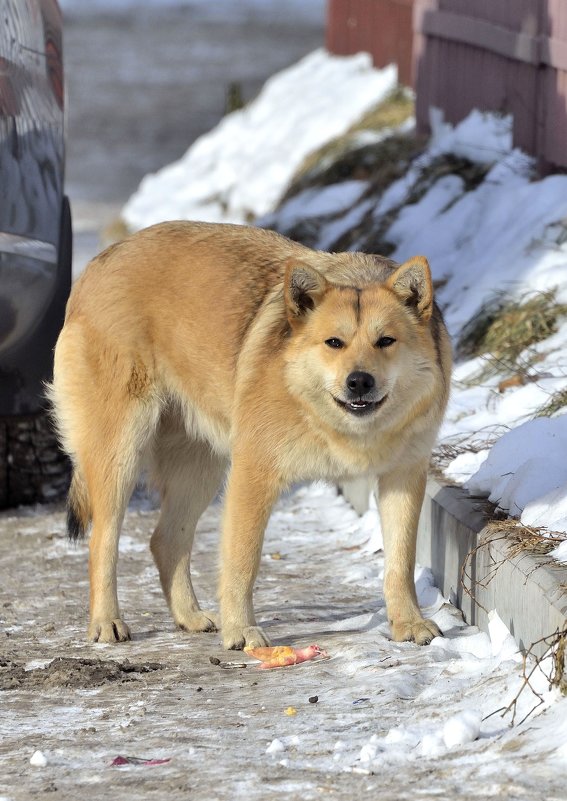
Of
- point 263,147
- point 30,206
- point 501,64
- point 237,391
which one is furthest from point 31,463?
point 263,147

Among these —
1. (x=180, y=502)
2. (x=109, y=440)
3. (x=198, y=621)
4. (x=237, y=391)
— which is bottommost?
(x=198, y=621)

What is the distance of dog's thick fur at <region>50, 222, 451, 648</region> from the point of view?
195 inches

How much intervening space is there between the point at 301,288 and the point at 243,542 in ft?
3.18

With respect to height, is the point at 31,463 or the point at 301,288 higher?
the point at 301,288

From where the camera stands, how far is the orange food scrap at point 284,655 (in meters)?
4.95

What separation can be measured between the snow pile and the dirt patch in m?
8.80

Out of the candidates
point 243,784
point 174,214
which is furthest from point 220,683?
point 174,214

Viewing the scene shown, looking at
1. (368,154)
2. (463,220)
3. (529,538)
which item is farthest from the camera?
(368,154)

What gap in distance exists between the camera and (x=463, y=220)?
923 cm

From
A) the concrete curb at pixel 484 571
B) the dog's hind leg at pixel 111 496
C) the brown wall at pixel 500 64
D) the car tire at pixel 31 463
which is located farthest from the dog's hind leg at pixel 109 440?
the brown wall at pixel 500 64

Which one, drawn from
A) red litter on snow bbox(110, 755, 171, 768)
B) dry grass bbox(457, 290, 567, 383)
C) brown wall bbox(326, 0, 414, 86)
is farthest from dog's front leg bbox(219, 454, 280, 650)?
brown wall bbox(326, 0, 414, 86)

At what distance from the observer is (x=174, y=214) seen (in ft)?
48.5

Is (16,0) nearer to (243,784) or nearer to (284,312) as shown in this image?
(284,312)

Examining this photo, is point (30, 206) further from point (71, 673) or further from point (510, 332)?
point (510, 332)
